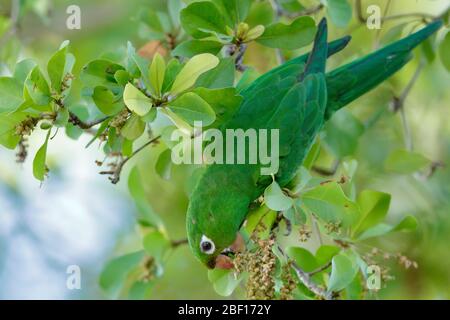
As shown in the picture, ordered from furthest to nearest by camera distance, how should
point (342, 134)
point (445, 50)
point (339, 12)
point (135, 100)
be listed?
point (342, 134) → point (445, 50) → point (339, 12) → point (135, 100)

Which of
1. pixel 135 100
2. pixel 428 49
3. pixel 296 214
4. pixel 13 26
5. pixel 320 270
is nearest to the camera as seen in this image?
pixel 135 100

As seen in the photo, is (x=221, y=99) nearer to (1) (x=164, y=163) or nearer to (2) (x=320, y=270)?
(1) (x=164, y=163)

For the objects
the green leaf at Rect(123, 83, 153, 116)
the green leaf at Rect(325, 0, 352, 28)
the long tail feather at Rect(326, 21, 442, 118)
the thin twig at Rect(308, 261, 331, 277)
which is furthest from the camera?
the long tail feather at Rect(326, 21, 442, 118)

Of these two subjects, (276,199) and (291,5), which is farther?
(291,5)

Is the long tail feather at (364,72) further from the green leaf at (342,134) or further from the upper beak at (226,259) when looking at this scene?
the upper beak at (226,259)

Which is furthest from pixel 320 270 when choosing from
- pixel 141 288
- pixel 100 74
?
pixel 100 74

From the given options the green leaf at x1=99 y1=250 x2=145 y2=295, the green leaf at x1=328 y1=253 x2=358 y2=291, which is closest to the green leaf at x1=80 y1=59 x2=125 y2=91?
the green leaf at x1=328 y1=253 x2=358 y2=291

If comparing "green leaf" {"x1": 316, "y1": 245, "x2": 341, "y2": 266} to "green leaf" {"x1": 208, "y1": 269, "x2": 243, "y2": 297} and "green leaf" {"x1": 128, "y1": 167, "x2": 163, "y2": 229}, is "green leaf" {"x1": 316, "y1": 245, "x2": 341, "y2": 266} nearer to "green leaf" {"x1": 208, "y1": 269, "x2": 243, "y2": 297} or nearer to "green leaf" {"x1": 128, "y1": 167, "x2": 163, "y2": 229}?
"green leaf" {"x1": 208, "y1": 269, "x2": 243, "y2": 297}
